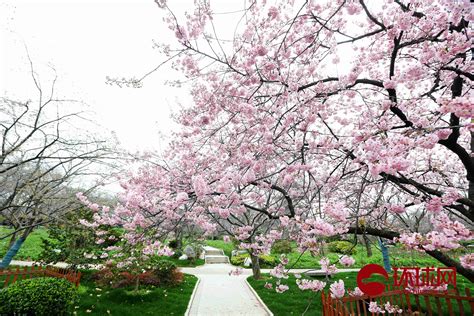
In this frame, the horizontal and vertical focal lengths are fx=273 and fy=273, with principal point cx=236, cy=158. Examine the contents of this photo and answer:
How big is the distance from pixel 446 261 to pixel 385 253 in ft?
24.5

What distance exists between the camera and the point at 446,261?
3311mm

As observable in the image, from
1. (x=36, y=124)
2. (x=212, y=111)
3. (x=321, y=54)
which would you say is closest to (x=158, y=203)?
(x=212, y=111)

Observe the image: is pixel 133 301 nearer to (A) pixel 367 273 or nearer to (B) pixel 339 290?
(B) pixel 339 290

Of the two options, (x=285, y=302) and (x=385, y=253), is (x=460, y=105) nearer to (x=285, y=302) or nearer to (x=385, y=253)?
(x=285, y=302)

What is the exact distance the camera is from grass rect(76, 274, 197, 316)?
6090 millimetres

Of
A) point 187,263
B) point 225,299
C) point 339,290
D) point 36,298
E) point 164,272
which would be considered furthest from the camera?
point 187,263

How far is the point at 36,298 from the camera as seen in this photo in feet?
16.0

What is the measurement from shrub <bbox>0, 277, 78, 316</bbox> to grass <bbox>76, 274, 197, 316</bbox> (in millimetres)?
719

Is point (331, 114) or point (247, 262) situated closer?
point (331, 114)

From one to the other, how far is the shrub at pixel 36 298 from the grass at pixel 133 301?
72 cm

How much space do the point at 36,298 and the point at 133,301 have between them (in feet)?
8.38

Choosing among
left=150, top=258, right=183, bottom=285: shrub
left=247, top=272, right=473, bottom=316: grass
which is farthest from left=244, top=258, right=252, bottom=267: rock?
left=150, top=258, right=183, bottom=285: shrub

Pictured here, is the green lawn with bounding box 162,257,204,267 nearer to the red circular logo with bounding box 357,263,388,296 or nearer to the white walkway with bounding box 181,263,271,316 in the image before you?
the white walkway with bounding box 181,263,271,316

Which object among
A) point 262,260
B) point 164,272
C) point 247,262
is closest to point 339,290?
point 164,272
